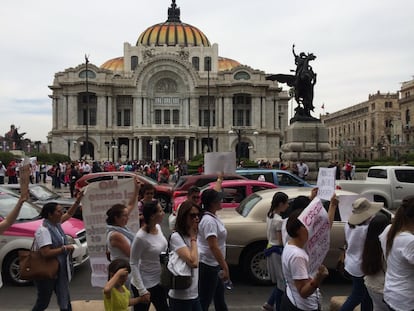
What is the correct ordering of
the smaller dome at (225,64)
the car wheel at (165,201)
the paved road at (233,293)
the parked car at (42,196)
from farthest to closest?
the smaller dome at (225,64) < the car wheel at (165,201) < the parked car at (42,196) < the paved road at (233,293)

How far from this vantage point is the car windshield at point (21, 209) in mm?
9039

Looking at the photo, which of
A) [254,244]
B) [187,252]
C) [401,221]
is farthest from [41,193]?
[401,221]

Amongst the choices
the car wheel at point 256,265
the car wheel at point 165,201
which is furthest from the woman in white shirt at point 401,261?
the car wheel at point 165,201

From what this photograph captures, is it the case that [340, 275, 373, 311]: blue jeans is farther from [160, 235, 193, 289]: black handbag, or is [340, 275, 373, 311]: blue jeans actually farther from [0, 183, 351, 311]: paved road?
[160, 235, 193, 289]: black handbag

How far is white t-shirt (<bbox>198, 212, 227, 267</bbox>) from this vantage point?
541 centimetres

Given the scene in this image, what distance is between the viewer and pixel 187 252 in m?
4.55

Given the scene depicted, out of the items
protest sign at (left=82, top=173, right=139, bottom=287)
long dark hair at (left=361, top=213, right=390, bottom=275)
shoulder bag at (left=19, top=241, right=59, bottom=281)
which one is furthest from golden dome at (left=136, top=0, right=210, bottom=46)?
long dark hair at (left=361, top=213, right=390, bottom=275)

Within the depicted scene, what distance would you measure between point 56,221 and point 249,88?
69051 millimetres

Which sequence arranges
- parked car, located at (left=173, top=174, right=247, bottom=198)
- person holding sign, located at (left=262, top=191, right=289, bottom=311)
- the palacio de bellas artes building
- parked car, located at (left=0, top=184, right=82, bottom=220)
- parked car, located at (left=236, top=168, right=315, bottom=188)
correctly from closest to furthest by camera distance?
person holding sign, located at (left=262, top=191, right=289, bottom=311)
parked car, located at (left=0, top=184, right=82, bottom=220)
parked car, located at (left=173, top=174, right=247, bottom=198)
parked car, located at (left=236, top=168, right=315, bottom=188)
the palacio de bellas artes building

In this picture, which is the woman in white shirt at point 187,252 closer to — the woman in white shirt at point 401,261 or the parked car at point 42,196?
the woman in white shirt at point 401,261

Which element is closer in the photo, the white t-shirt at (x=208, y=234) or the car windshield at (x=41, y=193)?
the white t-shirt at (x=208, y=234)

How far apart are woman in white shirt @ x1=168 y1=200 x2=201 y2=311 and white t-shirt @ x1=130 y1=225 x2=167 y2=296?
29 cm

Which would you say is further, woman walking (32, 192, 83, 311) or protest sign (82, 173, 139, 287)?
protest sign (82, 173, 139, 287)

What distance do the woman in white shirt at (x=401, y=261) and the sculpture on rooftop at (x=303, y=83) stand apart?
17959 mm
